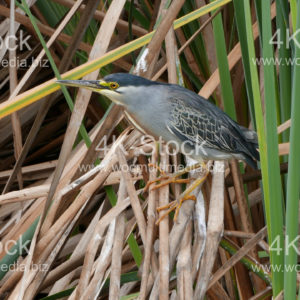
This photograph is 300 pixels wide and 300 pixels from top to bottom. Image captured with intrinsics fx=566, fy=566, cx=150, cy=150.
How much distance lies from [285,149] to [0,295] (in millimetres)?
1557

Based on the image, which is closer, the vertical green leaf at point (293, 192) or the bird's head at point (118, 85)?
the vertical green leaf at point (293, 192)

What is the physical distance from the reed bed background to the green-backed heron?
9 cm

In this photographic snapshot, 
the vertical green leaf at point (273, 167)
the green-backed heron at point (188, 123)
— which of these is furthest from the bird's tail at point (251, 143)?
the vertical green leaf at point (273, 167)

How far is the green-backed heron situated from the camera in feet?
9.63

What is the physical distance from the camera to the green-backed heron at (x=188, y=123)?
294 centimetres

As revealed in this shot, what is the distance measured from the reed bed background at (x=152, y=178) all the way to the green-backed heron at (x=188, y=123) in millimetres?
91

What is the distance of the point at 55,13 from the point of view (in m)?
3.70

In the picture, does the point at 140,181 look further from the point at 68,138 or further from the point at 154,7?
the point at 154,7

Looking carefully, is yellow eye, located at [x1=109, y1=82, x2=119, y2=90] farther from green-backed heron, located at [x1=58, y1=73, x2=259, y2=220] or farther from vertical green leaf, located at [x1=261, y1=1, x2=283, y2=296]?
vertical green leaf, located at [x1=261, y1=1, x2=283, y2=296]

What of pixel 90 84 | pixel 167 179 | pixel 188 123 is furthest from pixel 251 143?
pixel 90 84

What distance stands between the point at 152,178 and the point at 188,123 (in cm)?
50

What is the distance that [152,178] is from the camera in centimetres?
271

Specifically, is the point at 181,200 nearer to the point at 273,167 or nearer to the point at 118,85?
the point at 118,85

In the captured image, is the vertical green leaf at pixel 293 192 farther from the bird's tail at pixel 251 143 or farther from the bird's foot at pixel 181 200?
the bird's tail at pixel 251 143
